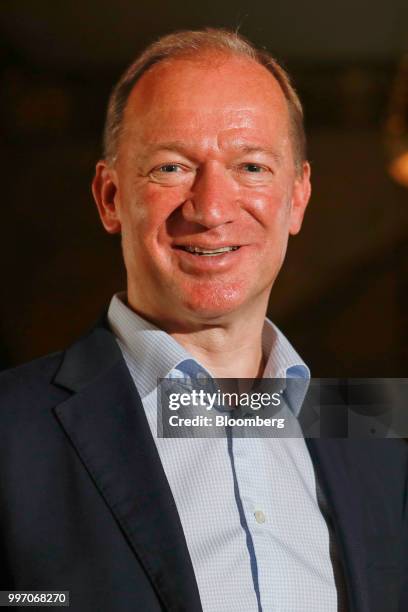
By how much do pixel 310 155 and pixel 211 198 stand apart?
1.72m

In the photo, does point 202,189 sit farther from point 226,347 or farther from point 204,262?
point 226,347

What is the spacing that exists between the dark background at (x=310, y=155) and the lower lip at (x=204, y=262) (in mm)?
1424

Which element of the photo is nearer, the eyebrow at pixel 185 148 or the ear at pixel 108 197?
the eyebrow at pixel 185 148

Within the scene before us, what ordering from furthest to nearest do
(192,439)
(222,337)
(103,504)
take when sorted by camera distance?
(222,337), (192,439), (103,504)

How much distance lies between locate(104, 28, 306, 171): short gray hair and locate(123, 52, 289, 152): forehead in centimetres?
2

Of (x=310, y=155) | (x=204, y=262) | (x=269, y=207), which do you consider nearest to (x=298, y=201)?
(x=269, y=207)

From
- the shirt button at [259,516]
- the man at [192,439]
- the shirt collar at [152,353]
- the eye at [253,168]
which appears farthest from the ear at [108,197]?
the shirt button at [259,516]

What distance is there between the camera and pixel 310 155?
287 centimetres

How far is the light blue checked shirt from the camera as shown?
1.11 metres

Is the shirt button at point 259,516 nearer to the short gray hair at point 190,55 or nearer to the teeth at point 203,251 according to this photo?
the teeth at point 203,251

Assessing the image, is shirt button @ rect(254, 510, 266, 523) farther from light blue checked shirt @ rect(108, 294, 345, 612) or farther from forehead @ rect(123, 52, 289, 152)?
forehead @ rect(123, 52, 289, 152)

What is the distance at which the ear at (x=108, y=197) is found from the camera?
1364 millimetres

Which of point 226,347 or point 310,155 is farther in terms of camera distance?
point 310,155

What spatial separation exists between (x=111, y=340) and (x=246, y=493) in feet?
1.00
